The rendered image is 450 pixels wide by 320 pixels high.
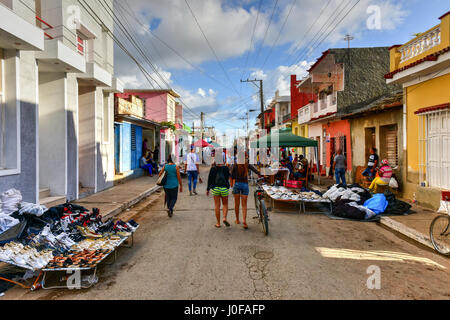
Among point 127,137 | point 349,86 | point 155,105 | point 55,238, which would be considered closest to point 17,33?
point 55,238

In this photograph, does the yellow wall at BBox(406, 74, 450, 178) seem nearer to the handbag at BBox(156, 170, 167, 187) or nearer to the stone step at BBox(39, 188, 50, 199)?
the handbag at BBox(156, 170, 167, 187)

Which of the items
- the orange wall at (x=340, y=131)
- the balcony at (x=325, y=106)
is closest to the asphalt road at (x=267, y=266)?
the orange wall at (x=340, y=131)

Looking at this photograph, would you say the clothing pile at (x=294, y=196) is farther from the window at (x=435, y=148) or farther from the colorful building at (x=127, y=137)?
the colorful building at (x=127, y=137)

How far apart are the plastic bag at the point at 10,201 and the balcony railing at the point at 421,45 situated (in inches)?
449

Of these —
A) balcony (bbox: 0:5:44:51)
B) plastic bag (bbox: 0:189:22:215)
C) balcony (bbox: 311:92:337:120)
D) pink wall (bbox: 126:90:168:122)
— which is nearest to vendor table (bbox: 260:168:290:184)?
balcony (bbox: 311:92:337:120)

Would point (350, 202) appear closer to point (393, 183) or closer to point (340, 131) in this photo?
point (393, 183)

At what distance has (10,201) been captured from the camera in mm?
6129

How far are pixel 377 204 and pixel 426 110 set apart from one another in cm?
322

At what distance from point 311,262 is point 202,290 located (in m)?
1.91

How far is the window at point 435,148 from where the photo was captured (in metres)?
8.34

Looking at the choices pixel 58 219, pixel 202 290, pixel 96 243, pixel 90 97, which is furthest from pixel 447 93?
pixel 90 97

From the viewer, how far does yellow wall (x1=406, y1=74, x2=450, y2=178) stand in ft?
27.6

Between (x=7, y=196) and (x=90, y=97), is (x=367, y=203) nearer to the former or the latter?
(x=7, y=196)

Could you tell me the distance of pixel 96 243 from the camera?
15.9 ft
